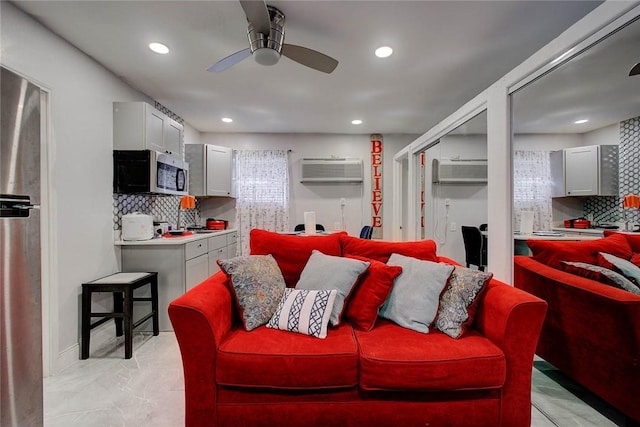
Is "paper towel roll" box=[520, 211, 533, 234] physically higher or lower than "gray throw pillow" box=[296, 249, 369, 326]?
higher

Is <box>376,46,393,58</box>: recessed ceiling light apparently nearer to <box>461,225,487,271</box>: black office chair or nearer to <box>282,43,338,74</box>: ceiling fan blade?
<box>282,43,338,74</box>: ceiling fan blade

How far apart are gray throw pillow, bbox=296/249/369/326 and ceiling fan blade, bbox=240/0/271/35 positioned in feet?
5.01

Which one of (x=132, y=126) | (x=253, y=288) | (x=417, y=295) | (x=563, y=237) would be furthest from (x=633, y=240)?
(x=132, y=126)

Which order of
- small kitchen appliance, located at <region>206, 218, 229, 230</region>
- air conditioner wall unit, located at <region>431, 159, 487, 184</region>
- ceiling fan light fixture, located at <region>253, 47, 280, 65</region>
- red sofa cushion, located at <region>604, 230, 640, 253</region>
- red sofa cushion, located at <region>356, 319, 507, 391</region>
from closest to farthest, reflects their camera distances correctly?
red sofa cushion, located at <region>356, 319, 507, 391</region> < red sofa cushion, located at <region>604, 230, 640, 253</region> < ceiling fan light fixture, located at <region>253, 47, 280, 65</region> < air conditioner wall unit, located at <region>431, 159, 487, 184</region> < small kitchen appliance, located at <region>206, 218, 229, 230</region>

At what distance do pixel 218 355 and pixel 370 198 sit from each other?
4.02 metres

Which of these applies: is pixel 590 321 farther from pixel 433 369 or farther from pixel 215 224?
pixel 215 224

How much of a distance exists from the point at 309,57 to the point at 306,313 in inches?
68.7

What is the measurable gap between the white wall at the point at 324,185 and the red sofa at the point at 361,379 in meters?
3.64

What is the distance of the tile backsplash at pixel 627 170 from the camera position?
137 centimetres

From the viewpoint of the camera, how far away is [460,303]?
5.25ft

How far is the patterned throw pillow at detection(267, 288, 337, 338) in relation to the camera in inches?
62.2

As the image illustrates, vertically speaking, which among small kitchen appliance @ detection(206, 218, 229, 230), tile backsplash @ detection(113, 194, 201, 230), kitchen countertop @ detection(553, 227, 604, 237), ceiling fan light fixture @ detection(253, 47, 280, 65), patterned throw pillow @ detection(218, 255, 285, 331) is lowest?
patterned throw pillow @ detection(218, 255, 285, 331)

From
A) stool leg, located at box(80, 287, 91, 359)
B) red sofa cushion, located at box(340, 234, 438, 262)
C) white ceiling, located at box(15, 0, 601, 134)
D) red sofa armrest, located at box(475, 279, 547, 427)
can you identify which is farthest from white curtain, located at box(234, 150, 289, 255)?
red sofa armrest, located at box(475, 279, 547, 427)

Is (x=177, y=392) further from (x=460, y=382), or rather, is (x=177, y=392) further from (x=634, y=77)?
(x=634, y=77)
